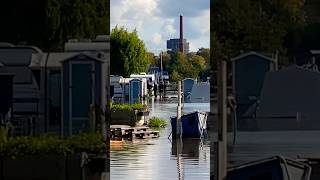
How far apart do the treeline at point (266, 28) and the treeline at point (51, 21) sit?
0.77 metres

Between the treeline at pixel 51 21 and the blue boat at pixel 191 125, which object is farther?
the blue boat at pixel 191 125

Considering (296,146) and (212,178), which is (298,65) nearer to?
(296,146)

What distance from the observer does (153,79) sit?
1548cm

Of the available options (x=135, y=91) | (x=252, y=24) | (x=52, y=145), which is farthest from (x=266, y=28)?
(x=135, y=91)

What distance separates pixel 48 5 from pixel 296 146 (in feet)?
6.22

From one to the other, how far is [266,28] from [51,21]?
143 centimetres

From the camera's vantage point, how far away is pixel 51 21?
418 cm

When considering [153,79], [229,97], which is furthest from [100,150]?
[153,79]

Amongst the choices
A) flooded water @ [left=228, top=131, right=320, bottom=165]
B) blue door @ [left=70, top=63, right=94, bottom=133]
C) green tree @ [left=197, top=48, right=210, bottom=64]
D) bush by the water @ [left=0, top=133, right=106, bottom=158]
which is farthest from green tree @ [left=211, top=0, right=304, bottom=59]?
bush by the water @ [left=0, top=133, right=106, bottom=158]

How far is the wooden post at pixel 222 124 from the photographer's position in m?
4.07

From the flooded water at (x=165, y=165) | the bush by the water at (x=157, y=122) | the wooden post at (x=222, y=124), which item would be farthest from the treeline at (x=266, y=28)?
the bush by the water at (x=157, y=122)

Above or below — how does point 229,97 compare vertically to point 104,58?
below

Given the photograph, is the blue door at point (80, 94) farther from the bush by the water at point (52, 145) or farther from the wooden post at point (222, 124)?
the wooden post at point (222, 124)

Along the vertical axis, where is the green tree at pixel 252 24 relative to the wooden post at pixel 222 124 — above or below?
above
